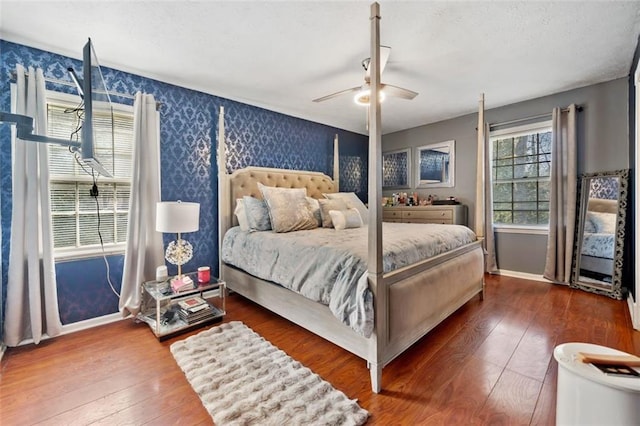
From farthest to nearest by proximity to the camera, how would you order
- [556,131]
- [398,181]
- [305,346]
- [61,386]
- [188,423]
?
1. [398,181]
2. [556,131]
3. [305,346]
4. [61,386]
5. [188,423]

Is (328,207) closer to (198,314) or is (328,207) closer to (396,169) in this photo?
(198,314)

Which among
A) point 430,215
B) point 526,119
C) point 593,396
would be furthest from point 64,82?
point 526,119

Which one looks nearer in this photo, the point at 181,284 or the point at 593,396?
the point at 593,396

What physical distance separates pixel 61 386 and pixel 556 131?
5.26m

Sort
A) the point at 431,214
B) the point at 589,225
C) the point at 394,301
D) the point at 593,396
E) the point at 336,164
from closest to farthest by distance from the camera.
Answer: the point at 593,396, the point at 394,301, the point at 589,225, the point at 431,214, the point at 336,164

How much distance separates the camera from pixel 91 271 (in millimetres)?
2457

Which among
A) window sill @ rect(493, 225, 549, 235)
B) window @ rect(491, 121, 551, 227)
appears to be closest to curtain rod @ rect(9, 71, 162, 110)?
window @ rect(491, 121, 551, 227)

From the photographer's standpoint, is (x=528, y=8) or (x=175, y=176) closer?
(x=528, y=8)

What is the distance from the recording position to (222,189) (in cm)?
320

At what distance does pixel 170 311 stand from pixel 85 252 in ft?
3.00

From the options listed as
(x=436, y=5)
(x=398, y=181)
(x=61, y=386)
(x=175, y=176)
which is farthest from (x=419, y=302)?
(x=398, y=181)

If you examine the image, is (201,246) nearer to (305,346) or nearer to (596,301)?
(305,346)

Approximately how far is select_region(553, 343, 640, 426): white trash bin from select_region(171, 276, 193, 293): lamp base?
2.48 metres

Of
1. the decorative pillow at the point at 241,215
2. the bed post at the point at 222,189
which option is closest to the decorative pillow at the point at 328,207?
the decorative pillow at the point at 241,215
